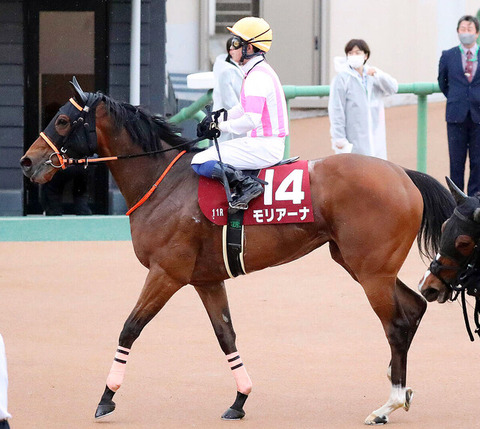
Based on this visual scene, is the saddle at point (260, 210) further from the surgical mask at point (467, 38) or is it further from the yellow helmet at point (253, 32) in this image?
the surgical mask at point (467, 38)

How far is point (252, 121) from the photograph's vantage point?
6758mm

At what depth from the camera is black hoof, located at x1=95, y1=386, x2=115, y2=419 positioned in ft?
21.0

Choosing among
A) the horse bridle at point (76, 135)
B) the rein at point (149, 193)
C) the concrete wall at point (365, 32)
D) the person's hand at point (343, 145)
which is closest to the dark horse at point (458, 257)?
the rein at point (149, 193)

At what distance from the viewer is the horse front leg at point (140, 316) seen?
256 inches

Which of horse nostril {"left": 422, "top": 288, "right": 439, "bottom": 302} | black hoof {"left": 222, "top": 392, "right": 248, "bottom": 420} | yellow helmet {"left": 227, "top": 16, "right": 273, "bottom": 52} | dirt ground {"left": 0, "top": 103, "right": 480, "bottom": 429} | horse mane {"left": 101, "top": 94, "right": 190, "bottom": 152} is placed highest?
yellow helmet {"left": 227, "top": 16, "right": 273, "bottom": 52}

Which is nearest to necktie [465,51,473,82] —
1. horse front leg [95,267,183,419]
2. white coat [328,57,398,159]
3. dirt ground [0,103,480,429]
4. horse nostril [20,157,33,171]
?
white coat [328,57,398,159]

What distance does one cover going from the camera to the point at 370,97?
1145cm

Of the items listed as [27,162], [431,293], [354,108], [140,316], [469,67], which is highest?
[469,67]

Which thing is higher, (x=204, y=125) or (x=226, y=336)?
(x=204, y=125)

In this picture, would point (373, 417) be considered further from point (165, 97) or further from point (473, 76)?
point (165, 97)

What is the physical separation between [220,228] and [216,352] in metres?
1.55

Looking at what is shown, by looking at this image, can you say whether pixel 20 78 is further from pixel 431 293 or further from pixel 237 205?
pixel 431 293

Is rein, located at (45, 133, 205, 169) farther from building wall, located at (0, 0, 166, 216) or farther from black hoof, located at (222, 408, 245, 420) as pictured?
building wall, located at (0, 0, 166, 216)

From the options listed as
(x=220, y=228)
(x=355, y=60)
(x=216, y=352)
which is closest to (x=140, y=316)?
(x=220, y=228)
